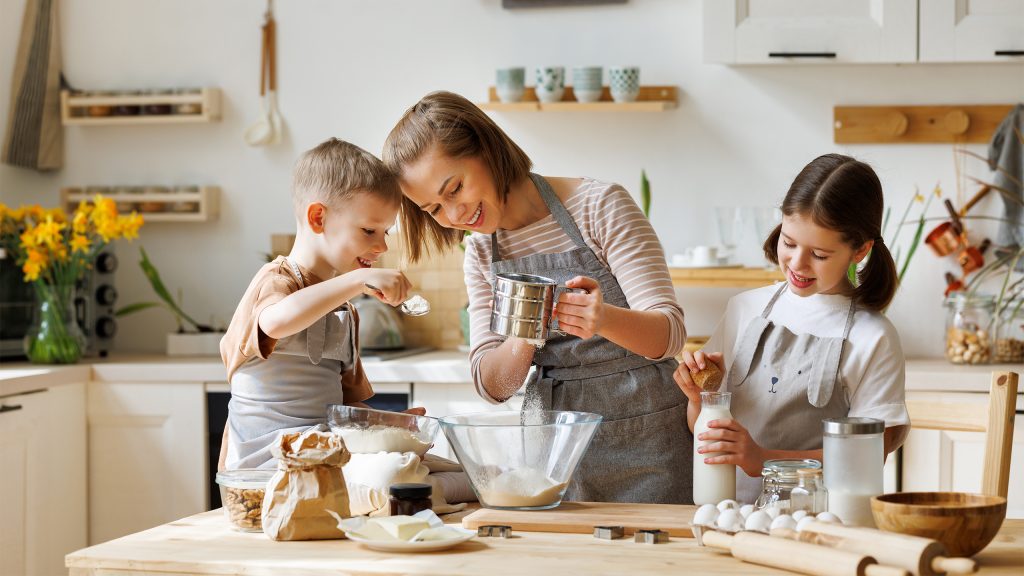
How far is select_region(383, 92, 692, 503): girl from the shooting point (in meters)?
1.61

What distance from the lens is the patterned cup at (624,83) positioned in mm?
3207

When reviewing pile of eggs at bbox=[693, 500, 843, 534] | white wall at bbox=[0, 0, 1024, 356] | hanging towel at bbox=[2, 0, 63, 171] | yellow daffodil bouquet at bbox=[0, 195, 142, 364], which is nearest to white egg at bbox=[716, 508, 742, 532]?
pile of eggs at bbox=[693, 500, 843, 534]

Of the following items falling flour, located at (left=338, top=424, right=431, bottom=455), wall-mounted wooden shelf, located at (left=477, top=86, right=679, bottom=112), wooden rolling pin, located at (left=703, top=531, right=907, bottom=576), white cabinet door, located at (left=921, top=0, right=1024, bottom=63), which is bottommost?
wooden rolling pin, located at (left=703, top=531, right=907, bottom=576)

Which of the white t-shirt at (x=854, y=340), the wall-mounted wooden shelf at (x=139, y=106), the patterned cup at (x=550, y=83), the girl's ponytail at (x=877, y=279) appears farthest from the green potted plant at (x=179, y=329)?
the girl's ponytail at (x=877, y=279)

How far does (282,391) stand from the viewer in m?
1.61

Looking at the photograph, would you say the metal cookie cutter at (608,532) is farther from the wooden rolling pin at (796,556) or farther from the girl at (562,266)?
the girl at (562,266)

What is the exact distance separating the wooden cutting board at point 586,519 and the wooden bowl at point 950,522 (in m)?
0.27

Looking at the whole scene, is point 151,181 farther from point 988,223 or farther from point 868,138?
point 988,223

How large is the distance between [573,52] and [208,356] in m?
1.44

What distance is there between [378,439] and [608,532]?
1.14 ft

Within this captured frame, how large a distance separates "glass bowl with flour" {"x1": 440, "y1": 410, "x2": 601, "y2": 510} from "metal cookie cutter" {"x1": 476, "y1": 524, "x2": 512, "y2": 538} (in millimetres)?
102

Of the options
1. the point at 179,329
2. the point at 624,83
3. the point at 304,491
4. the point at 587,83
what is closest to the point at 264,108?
the point at 179,329

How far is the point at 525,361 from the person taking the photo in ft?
5.41

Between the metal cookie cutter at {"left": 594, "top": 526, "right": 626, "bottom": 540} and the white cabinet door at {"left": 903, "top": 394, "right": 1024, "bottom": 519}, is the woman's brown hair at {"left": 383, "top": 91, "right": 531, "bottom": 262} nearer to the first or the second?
the metal cookie cutter at {"left": 594, "top": 526, "right": 626, "bottom": 540}
